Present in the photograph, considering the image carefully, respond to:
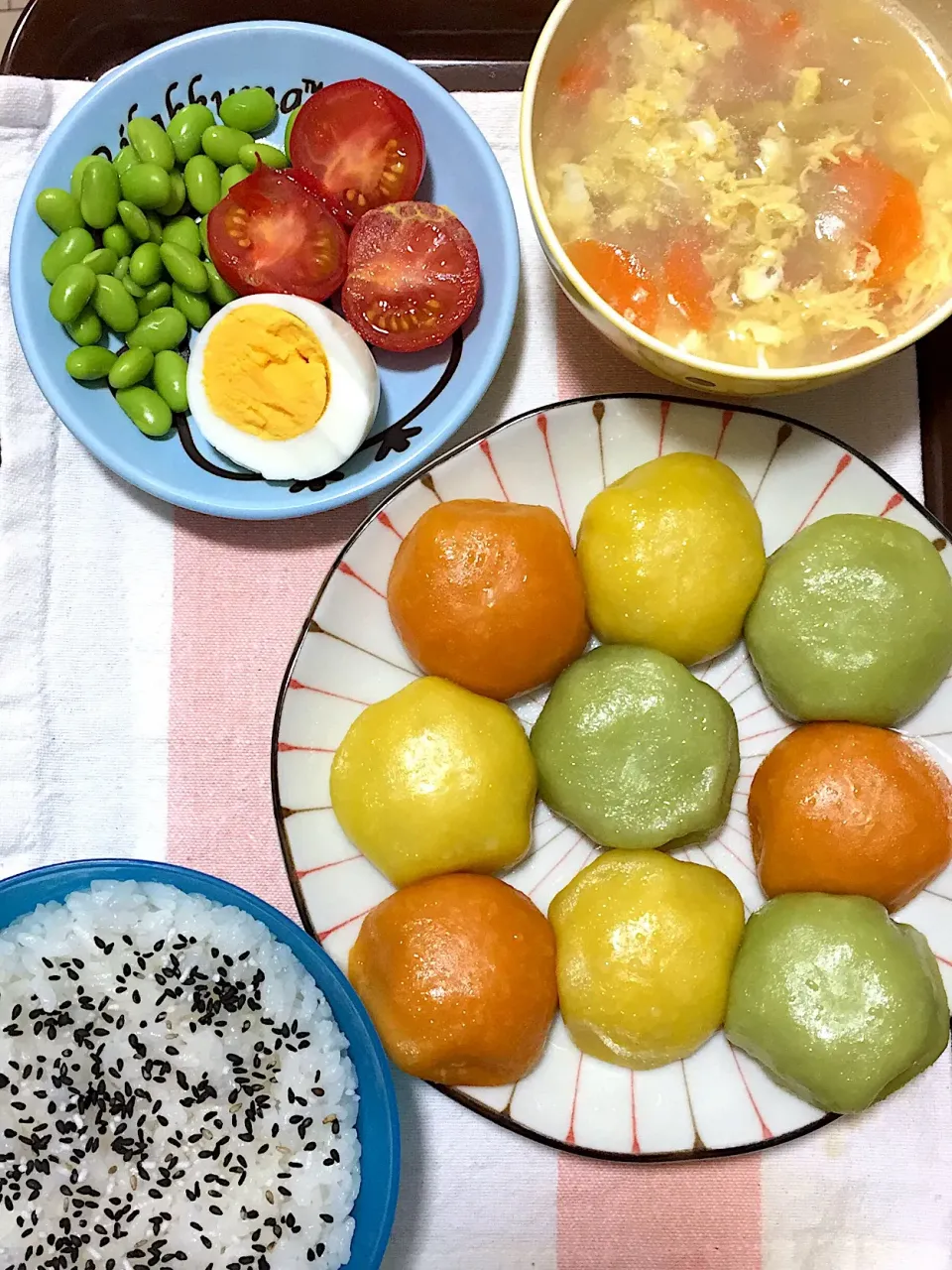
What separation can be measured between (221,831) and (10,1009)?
30 cm

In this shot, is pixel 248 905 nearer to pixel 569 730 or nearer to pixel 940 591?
pixel 569 730

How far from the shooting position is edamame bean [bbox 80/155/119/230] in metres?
1.19

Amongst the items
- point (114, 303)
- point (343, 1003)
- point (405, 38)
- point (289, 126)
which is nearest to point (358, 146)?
point (289, 126)

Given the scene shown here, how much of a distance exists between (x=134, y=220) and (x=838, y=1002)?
3.74 ft

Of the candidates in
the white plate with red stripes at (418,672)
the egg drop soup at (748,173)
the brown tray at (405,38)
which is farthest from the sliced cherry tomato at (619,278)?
the brown tray at (405,38)

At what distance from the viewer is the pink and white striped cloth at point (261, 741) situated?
1278mm

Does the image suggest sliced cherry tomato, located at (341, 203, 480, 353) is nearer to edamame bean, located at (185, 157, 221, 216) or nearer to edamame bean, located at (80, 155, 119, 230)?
edamame bean, located at (185, 157, 221, 216)

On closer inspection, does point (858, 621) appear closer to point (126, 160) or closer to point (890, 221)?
point (890, 221)

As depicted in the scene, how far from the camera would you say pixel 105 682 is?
133cm

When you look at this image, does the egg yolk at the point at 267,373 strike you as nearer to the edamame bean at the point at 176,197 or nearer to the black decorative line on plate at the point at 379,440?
the black decorative line on plate at the point at 379,440

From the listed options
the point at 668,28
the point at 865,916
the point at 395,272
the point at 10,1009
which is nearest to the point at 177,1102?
the point at 10,1009

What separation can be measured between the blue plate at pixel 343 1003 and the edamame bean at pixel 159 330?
586mm

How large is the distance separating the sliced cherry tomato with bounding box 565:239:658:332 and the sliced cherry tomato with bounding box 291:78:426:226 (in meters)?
0.28

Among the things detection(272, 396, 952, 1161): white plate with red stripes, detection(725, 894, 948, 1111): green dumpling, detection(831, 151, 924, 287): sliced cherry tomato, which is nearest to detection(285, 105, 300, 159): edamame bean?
detection(272, 396, 952, 1161): white plate with red stripes
